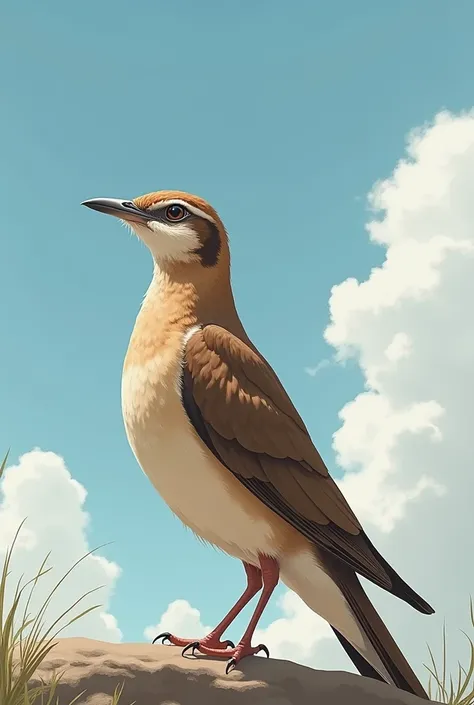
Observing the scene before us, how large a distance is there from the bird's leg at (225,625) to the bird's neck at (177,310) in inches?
53.4

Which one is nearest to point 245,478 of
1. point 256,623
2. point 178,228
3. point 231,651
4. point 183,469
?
point 183,469

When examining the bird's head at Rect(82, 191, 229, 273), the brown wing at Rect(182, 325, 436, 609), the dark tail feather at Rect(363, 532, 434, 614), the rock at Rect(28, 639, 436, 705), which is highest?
the bird's head at Rect(82, 191, 229, 273)

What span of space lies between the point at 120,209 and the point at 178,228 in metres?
0.45

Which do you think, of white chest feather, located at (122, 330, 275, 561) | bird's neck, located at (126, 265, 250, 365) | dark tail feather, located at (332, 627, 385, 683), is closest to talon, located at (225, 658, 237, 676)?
white chest feather, located at (122, 330, 275, 561)

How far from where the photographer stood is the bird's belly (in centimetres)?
450

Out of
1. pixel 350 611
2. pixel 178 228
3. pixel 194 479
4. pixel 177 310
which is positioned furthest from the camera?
pixel 178 228

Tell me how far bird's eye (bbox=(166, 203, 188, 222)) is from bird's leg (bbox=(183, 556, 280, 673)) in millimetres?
2080

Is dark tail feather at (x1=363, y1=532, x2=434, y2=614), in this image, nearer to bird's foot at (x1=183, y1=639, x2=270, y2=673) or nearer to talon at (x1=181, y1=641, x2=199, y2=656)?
bird's foot at (x1=183, y1=639, x2=270, y2=673)

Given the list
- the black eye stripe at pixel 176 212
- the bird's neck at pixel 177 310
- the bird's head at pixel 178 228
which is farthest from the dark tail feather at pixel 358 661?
the black eye stripe at pixel 176 212

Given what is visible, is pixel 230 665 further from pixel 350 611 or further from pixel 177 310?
pixel 177 310

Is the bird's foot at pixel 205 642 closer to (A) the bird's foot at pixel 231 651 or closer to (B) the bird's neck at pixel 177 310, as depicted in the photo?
(A) the bird's foot at pixel 231 651

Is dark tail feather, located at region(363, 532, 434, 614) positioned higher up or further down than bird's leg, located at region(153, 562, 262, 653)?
higher up

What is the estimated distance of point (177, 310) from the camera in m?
4.93

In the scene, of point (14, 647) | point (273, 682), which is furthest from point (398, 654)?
point (14, 647)
